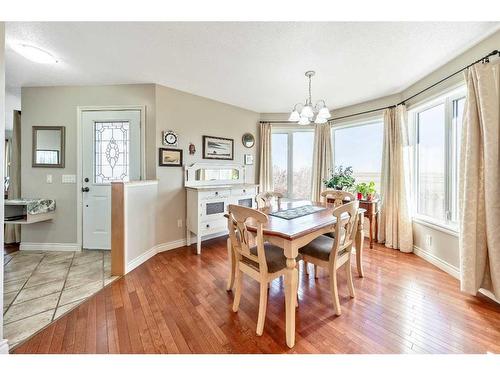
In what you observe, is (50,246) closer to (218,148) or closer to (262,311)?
(218,148)

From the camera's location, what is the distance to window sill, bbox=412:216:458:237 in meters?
2.33

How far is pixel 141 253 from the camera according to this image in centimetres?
267

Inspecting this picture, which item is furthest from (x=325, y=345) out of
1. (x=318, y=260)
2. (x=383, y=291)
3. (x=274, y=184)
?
(x=274, y=184)

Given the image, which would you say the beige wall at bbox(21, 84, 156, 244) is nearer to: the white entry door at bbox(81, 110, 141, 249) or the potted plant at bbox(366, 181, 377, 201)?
the white entry door at bbox(81, 110, 141, 249)

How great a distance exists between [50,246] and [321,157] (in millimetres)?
4737

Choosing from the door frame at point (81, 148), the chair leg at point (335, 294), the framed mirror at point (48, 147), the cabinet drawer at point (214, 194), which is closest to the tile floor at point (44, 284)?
the door frame at point (81, 148)

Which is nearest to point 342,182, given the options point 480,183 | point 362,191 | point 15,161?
point 362,191

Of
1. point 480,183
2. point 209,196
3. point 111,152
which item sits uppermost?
point 111,152

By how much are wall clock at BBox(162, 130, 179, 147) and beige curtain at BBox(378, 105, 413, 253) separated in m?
3.25

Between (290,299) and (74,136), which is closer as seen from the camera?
(290,299)

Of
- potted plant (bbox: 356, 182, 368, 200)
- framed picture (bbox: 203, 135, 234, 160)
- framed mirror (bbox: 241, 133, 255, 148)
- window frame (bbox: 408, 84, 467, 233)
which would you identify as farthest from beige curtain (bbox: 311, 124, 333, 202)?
framed picture (bbox: 203, 135, 234, 160)

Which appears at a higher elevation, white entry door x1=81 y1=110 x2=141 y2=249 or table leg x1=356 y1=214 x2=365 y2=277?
white entry door x1=81 y1=110 x2=141 y2=249

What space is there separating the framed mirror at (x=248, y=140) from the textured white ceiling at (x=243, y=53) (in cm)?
104

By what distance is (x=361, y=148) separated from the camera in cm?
380
